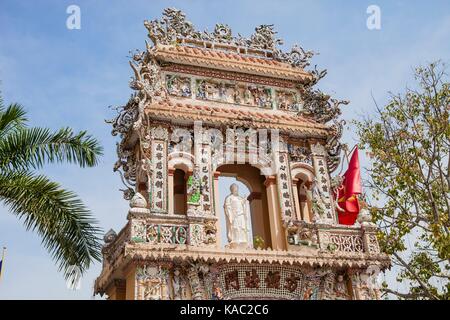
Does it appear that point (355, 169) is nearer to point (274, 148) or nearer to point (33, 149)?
point (274, 148)

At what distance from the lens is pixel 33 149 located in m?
9.30

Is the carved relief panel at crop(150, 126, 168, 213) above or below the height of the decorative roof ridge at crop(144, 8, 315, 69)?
below

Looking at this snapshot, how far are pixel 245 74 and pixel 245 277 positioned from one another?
575cm

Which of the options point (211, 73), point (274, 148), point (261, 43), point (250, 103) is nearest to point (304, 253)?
point (274, 148)

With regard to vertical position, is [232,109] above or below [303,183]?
above

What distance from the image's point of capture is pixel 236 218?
40.6ft

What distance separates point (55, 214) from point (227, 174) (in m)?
6.41

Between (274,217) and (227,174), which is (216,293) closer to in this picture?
(274,217)

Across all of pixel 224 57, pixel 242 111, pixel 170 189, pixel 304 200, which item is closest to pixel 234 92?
pixel 242 111

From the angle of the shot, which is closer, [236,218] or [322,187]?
[236,218]

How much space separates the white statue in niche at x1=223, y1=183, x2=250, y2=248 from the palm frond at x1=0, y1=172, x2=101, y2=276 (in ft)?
11.8

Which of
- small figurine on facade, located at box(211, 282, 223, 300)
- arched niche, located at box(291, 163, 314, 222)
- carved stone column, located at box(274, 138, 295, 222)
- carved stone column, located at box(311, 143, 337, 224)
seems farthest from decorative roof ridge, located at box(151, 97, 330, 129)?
small figurine on facade, located at box(211, 282, 223, 300)

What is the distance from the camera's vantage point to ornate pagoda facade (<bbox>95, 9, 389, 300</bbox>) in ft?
36.8

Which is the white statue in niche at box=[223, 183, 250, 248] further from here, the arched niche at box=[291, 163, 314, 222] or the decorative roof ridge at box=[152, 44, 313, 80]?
the decorative roof ridge at box=[152, 44, 313, 80]
